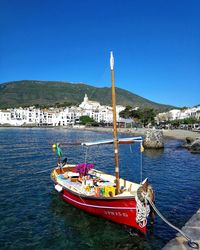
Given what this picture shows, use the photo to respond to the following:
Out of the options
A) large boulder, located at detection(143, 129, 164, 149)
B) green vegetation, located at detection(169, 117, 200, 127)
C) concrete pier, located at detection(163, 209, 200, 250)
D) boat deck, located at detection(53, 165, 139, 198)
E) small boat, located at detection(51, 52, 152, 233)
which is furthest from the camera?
green vegetation, located at detection(169, 117, 200, 127)

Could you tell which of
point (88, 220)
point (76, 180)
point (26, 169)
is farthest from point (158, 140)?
point (88, 220)

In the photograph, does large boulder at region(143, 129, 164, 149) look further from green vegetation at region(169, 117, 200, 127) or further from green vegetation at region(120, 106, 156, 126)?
green vegetation at region(120, 106, 156, 126)

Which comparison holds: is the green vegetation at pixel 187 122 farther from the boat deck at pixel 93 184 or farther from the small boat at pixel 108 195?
the small boat at pixel 108 195

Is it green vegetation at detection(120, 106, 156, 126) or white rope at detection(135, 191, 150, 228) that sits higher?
green vegetation at detection(120, 106, 156, 126)

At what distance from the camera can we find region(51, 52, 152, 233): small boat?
44.9ft

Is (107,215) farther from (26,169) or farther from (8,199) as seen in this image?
(26,169)

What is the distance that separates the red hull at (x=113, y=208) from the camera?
13828 millimetres

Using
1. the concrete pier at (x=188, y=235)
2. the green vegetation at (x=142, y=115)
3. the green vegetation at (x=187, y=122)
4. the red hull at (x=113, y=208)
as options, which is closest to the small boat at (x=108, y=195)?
the red hull at (x=113, y=208)

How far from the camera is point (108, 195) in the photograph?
16.3 metres

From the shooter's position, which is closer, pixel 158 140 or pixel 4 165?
pixel 4 165

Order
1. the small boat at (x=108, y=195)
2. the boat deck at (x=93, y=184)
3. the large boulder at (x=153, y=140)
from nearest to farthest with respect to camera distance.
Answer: the small boat at (x=108, y=195) → the boat deck at (x=93, y=184) → the large boulder at (x=153, y=140)

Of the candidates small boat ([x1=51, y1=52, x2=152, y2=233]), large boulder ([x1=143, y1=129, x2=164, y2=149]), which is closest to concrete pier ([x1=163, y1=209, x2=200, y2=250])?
small boat ([x1=51, y1=52, x2=152, y2=233])

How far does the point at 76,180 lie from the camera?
20703 mm

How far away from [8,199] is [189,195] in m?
14.7
